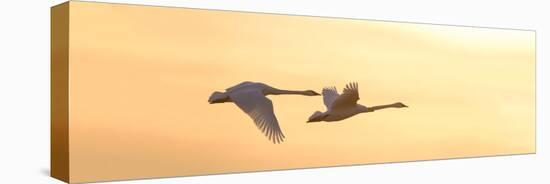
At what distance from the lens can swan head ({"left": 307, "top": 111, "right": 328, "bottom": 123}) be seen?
898 centimetres

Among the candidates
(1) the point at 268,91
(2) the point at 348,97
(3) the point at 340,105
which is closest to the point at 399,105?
(2) the point at 348,97

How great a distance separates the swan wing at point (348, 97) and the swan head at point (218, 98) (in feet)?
4.38

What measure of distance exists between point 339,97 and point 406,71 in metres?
0.98

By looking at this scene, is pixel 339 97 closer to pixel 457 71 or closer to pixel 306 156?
pixel 306 156

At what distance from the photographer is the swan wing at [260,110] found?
28.0ft

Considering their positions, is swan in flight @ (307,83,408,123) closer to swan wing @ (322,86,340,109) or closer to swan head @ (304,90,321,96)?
swan wing @ (322,86,340,109)

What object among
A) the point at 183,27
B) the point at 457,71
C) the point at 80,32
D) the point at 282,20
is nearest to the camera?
the point at 80,32

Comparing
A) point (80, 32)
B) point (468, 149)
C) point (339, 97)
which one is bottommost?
point (468, 149)

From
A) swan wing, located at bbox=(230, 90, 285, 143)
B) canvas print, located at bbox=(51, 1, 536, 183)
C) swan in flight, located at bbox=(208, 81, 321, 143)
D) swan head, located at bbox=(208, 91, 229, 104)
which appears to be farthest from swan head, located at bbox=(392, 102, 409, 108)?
swan head, located at bbox=(208, 91, 229, 104)

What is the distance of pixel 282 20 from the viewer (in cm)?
875

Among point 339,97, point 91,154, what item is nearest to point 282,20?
point 339,97

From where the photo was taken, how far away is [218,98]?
8375mm

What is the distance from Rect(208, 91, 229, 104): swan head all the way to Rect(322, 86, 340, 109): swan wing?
1209mm

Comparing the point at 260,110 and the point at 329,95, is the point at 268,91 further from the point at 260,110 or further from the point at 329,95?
the point at 329,95
